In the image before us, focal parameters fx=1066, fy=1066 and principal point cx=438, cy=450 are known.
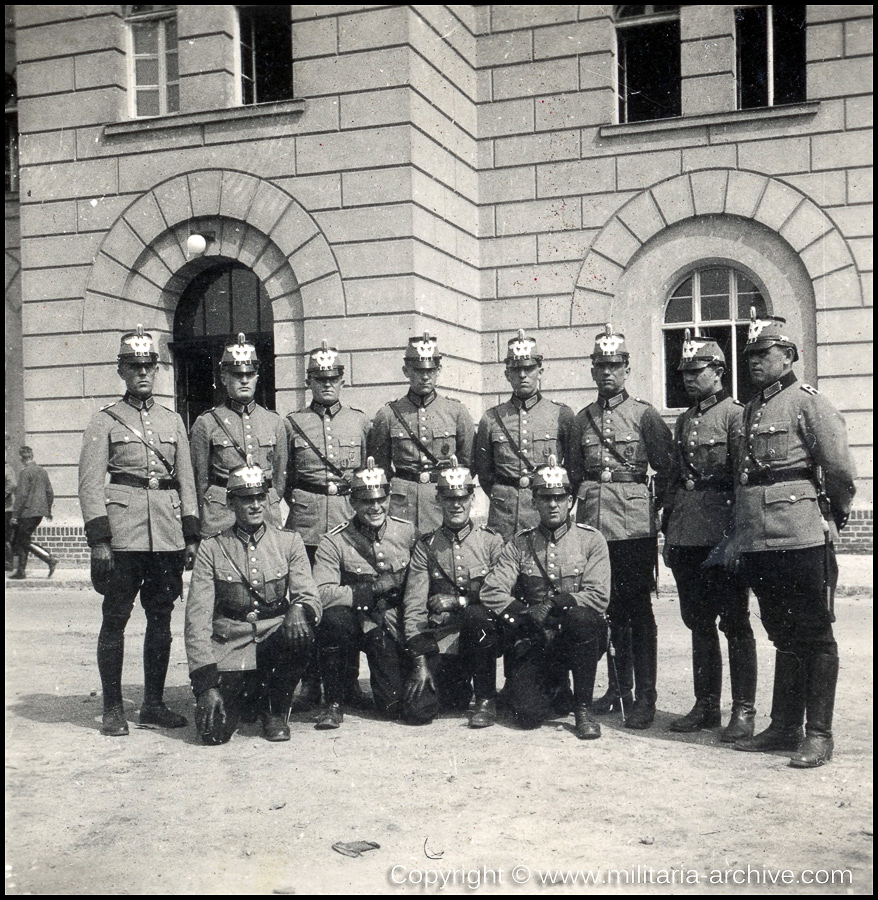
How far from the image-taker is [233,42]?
39.1ft

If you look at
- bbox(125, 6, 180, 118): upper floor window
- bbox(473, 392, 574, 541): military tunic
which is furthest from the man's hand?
bbox(125, 6, 180, 118): upper floor window

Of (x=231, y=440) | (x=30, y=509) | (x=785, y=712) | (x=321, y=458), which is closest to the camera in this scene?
(x=785, y=712)

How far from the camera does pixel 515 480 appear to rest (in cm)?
625

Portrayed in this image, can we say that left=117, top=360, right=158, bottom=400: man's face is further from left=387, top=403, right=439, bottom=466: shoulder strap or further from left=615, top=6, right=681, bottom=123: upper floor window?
left=615, top=6, right=681, bottom=123: upper floor window

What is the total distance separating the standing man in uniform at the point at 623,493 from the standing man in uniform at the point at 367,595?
1068 millimetres

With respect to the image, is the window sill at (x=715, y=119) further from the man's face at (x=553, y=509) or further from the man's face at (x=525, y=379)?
the man's face at (x=553, y=509)

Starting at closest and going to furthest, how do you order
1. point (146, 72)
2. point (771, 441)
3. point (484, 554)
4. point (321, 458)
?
point (771, 441), point (484, 554), point (321, 458), point (146, 72)

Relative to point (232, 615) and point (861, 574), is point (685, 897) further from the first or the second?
point (861, 574)

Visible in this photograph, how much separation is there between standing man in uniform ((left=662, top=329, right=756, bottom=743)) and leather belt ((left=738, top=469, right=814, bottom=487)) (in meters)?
0.24

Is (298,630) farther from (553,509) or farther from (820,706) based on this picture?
(820,706)

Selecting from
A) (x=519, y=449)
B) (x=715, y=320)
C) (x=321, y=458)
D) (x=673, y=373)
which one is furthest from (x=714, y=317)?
(x=321, y=458)

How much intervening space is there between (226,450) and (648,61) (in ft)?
27.9

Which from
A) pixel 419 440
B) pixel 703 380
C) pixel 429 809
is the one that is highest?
pixel 703 380

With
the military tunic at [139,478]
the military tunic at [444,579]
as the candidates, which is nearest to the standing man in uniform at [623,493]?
the military tunic at [444,579]
